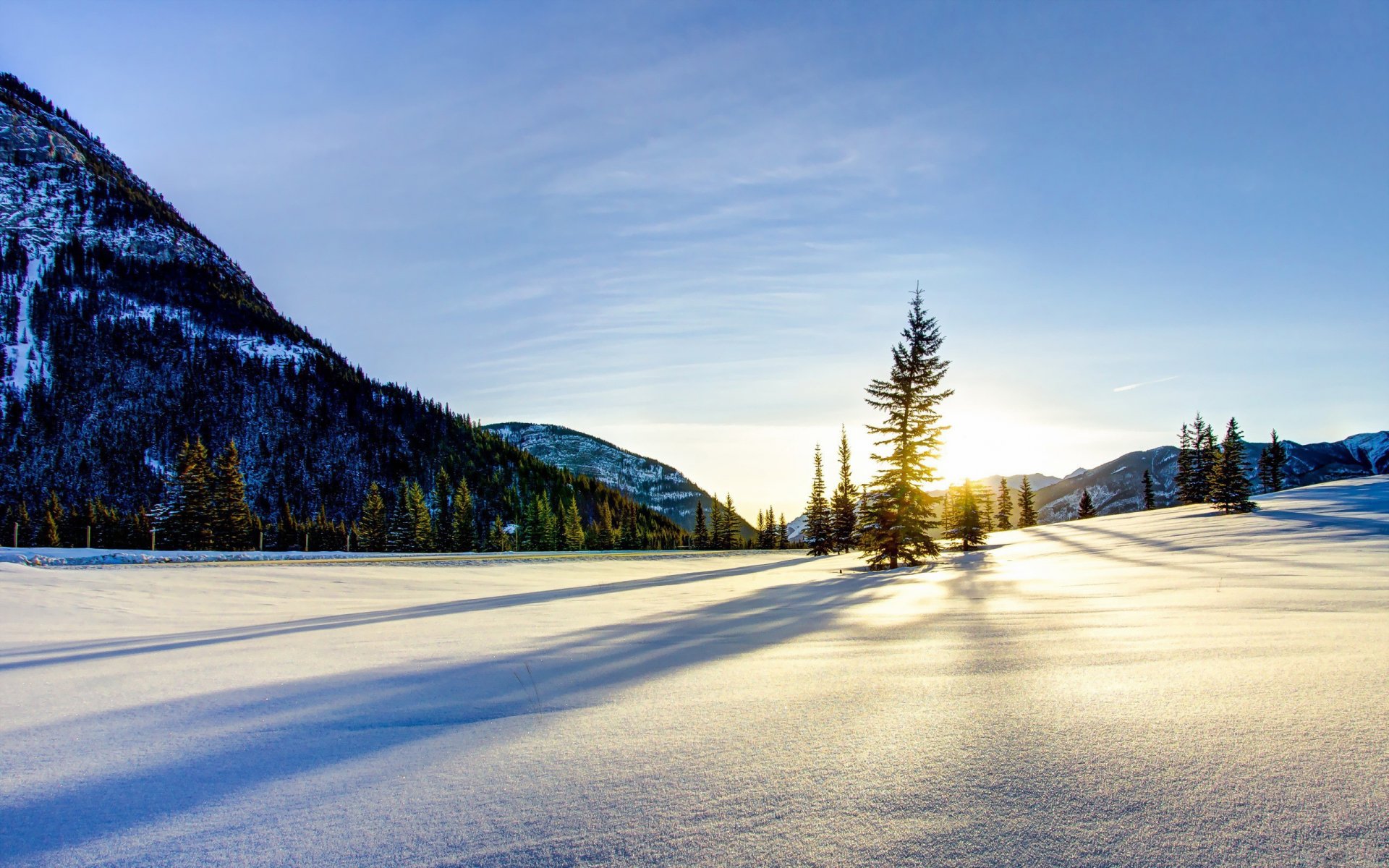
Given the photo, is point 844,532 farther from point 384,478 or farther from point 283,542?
point 384,478

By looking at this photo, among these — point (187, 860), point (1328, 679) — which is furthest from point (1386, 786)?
point (187, 860)

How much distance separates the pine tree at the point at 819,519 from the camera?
49.6 meters

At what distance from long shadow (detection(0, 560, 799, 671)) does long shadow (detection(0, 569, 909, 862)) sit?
3.18 metres

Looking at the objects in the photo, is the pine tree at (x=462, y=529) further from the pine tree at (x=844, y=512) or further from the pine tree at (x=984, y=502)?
the pine tree at (x=984, y=502)

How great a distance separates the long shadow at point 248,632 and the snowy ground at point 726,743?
0.37 ft

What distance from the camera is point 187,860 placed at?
2123 millimetres

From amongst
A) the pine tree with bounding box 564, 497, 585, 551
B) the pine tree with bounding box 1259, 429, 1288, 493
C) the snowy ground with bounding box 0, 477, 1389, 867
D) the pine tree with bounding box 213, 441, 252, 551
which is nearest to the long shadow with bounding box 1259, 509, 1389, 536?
the snowy ground with bounding box 0, 477, 1389, 867

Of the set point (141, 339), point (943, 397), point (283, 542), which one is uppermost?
point (141, 339)

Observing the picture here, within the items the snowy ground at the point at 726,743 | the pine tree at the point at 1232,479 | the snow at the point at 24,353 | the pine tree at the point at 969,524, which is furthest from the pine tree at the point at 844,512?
the snow at the point at 24,353

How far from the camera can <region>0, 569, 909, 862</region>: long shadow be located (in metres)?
2.50

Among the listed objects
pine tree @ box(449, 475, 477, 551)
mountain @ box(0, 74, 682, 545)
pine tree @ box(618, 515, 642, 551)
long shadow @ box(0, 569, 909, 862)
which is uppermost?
mountain @ box(0, 74, 682, 545)

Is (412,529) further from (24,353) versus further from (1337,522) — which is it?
(24,353)

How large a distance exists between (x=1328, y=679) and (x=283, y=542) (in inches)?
3939

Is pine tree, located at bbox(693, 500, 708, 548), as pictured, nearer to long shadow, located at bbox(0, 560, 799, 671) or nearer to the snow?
long shadow, located at bbox(0, 560, 799, 671)
